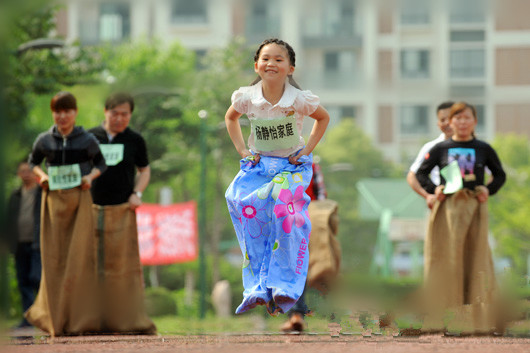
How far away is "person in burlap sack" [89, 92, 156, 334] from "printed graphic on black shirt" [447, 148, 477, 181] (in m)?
2.69

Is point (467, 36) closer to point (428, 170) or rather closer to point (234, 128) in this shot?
point (428, 170)

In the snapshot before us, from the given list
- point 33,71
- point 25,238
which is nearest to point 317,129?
point 25,238

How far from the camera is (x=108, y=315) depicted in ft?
35.2

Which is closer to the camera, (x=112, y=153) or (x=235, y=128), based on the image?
(x=235, y=128)

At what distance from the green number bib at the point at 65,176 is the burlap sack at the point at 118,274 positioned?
50cm

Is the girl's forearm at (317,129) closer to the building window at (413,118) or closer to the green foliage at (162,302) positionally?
the green foliage at (162,302)

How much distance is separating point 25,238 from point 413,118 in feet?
199

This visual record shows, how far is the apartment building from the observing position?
73000 millimetres

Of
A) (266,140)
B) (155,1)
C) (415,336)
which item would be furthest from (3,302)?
(155,1)

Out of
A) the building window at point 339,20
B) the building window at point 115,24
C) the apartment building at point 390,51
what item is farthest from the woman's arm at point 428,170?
the building window at point 339,20

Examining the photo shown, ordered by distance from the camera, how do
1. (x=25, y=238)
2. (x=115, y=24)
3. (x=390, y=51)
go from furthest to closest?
(x=390, y=51)
(x=115, y=24)
(x=25, y=238)

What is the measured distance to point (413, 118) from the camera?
7425 cm

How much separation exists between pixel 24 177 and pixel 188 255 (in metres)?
16.7

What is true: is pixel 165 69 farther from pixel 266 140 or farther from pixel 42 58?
pixel 266 140
